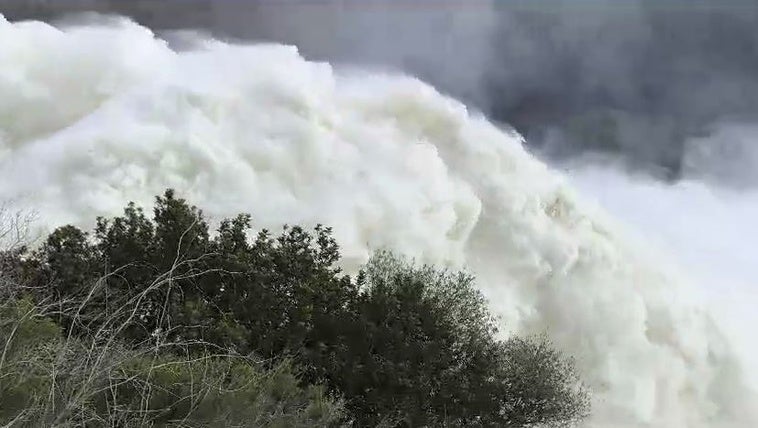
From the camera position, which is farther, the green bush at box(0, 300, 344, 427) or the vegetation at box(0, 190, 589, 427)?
the vegetation at box(0, 190, 589, 427)

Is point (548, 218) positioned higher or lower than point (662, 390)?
higher

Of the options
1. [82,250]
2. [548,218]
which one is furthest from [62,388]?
[548,218]

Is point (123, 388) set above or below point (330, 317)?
below

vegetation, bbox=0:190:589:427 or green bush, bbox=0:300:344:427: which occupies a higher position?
vegetation, bbox=0:190:589:427

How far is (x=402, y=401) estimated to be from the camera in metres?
19.8

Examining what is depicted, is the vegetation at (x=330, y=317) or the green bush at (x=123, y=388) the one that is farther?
the vegetation at (x=330, y=317)

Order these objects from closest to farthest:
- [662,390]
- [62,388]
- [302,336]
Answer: [62,388] → [302,336] → [662,390]

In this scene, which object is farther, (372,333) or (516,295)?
(516,295)

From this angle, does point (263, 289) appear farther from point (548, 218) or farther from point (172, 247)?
point (548, 218)

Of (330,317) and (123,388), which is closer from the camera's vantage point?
(123,388)

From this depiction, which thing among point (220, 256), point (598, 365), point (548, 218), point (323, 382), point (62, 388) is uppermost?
point (548, 218)

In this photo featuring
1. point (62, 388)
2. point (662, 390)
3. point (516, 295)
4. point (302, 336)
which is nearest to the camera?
point (62, 388)

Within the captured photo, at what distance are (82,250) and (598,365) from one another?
34.6 metres

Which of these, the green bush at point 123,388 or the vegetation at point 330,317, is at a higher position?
the vegetation at point 330,317
